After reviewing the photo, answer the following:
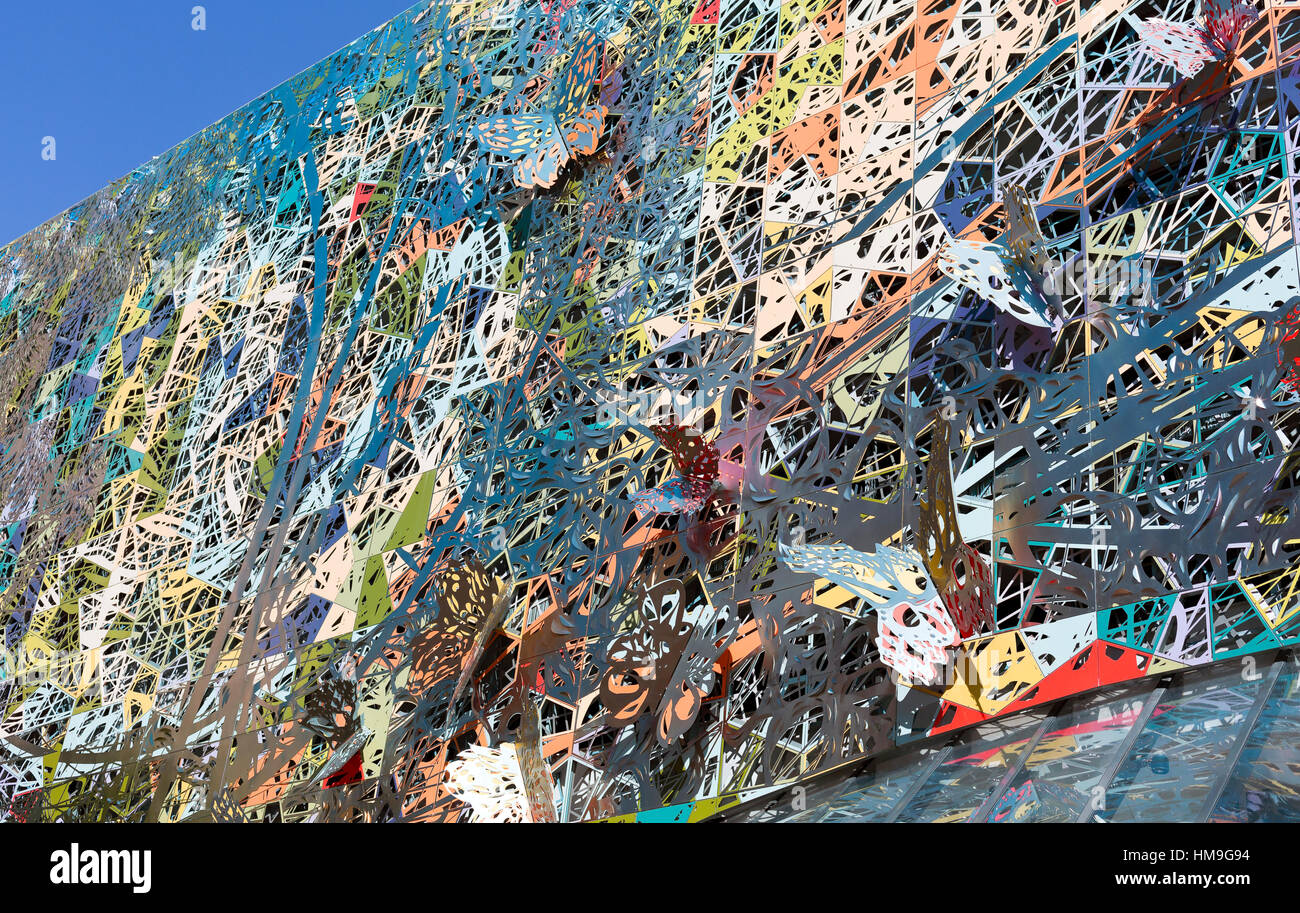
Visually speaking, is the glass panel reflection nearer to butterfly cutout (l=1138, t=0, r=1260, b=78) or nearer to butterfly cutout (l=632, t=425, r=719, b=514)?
butterfly cutout (l=1138, t=0, r=1260, b=78)

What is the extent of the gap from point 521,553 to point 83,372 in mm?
8076

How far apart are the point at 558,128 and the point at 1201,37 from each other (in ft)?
17.3

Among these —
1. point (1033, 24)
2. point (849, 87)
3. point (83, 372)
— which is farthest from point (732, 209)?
point (83, 372)

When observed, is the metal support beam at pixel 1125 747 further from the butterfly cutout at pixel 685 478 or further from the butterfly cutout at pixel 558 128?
the butterfly cutout at pixel 558 128

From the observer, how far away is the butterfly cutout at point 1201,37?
675 centimetres

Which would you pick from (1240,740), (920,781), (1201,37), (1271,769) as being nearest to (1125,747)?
(1240,740)

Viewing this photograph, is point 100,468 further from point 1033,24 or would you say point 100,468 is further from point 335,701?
point 1033,24

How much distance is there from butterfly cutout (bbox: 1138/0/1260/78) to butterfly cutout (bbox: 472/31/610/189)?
453 cm

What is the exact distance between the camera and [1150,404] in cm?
631

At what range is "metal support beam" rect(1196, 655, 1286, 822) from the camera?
179 inches

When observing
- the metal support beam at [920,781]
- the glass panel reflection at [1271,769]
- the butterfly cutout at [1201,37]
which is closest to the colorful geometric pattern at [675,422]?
the butterfly cutout at [1201,37]

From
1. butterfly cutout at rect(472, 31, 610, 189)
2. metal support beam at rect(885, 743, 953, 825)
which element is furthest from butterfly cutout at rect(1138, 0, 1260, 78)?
butterfly cutout at rect(472, 31, 610, 189)

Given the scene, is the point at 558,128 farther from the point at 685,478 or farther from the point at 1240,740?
the point at 1240,740

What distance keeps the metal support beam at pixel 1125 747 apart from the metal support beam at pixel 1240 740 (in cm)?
41
